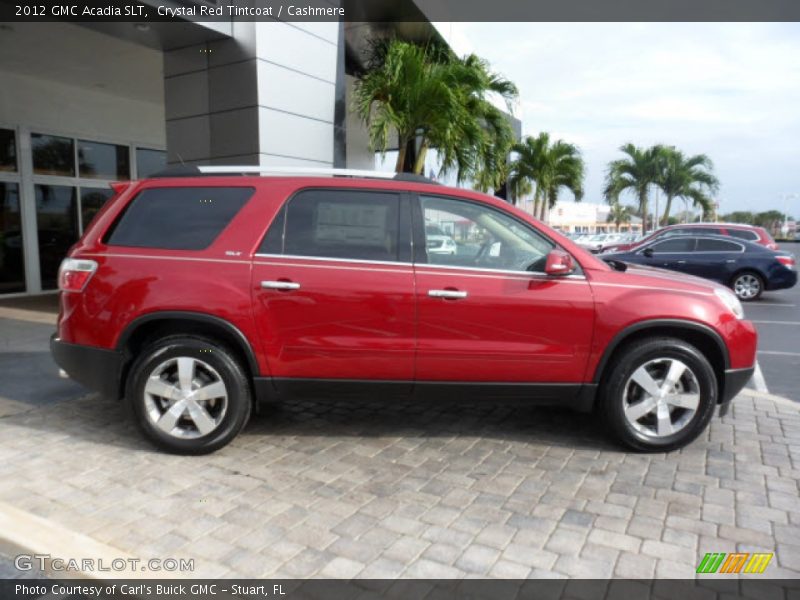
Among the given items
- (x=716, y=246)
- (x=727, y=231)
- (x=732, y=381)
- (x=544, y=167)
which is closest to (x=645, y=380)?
(x=732, y=381)

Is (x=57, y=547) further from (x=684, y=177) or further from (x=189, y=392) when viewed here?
(x=684, y=177)

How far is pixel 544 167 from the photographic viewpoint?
83.5 feet

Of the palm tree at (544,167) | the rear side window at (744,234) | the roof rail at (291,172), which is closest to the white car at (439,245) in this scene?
the roof rail at (291,172)

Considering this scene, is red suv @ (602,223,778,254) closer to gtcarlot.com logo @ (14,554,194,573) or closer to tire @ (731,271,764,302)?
tire @ (731,271,764,302)

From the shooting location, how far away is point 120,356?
4039 millimetres

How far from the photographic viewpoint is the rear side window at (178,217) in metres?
4.07

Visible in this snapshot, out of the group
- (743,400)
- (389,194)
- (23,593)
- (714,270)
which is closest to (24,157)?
(389,194)

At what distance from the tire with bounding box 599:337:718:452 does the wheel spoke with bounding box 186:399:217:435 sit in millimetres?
2597

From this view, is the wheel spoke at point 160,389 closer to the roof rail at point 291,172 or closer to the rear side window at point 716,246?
the roof rail at point 291,172

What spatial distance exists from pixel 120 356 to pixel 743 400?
16.7ft

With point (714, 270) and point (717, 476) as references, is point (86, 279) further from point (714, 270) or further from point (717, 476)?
point (714, 270)

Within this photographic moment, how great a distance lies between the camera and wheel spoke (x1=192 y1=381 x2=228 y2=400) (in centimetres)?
398

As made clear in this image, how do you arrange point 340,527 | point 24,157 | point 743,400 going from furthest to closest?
1. point 24,157
2. point 743,400
3. point 340,527

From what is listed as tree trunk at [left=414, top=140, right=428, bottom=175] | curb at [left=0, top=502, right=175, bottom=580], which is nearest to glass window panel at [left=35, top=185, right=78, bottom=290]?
tree trunk at [left=414, top=140, right=428, bottom=175]
